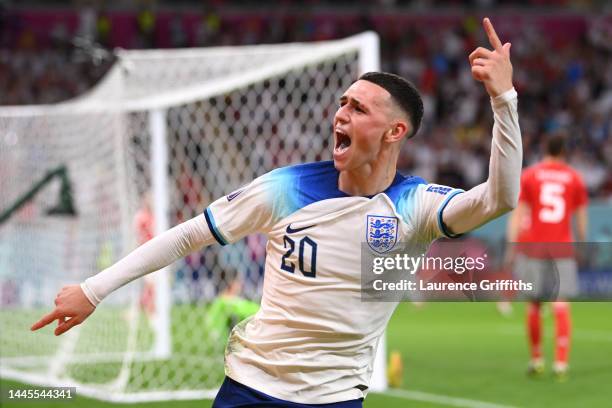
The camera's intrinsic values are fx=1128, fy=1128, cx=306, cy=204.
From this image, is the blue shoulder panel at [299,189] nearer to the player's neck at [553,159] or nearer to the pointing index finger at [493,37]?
the pointing index finger at [493,37]

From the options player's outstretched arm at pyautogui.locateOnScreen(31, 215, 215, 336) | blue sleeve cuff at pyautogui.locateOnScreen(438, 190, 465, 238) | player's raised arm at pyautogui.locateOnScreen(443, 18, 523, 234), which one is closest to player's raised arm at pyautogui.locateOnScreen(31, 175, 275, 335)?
player's outstretched arm at pyautogui.locateOnScreen(31, 215, 215, 336)

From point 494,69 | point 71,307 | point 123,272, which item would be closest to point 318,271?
point 123,272

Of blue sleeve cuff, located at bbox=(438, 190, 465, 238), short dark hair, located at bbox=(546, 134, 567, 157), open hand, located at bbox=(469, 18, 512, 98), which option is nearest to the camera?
open hand, located at bbox=(469, 18, 512, 98)

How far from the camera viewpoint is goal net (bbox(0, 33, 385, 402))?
9.95m

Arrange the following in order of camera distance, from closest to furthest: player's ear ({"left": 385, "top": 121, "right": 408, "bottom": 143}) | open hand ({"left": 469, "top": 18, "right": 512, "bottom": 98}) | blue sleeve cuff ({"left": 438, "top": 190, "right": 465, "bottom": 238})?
open hand ({"left": 469, "top": 18, "right": 512, "bottom": 98}) < blue sleeve cuff ({"left": 438, "top": 190, "right": 465, "bottom": 238}) < player's ear ({"left": 385, "top": 121, "right": 408, "bottom": 143})

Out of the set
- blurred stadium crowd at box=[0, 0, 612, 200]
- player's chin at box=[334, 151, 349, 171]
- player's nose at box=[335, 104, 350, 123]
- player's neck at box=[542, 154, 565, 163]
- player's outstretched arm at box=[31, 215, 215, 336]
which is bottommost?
player's outstretched arm at box=[31, 215, 215, 336]

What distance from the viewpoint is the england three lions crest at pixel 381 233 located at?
12.6 feet

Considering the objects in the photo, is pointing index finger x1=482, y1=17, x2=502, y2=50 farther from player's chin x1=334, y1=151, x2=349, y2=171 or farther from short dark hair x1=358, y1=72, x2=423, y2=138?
player's chin x1=334, y1=151, x2=349, y2=171

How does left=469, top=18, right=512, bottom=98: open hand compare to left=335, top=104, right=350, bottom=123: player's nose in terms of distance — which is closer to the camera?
left=469, top=18, right=512, bottom=98: open hand

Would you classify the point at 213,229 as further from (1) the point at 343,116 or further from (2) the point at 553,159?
(2) the point at 553,159

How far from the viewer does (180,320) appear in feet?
51.2

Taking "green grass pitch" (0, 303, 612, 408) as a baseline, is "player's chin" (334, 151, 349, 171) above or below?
above

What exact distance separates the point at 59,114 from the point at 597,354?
6333 millimetres

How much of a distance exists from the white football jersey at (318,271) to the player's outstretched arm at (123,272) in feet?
0.28
